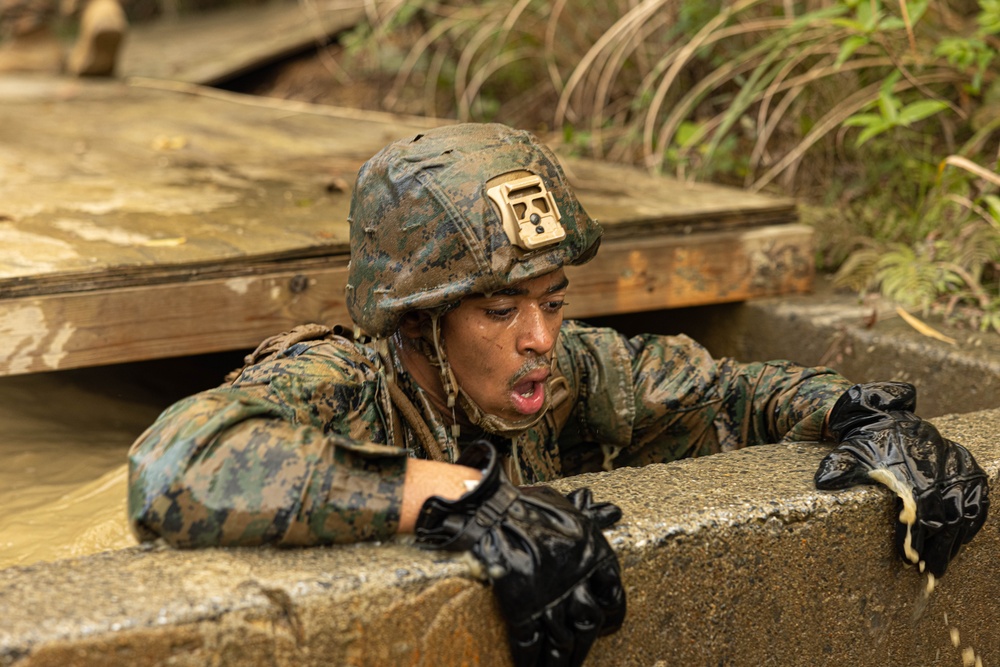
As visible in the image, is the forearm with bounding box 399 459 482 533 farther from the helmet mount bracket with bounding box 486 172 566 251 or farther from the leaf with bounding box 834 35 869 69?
the leaf with bounding box 834 35 869 69

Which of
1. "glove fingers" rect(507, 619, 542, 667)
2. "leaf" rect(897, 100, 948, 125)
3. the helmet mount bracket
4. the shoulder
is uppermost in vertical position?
the helmet mount bracket

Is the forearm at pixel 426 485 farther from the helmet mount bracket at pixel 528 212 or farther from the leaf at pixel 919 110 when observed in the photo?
the leaf at pixel 919 110

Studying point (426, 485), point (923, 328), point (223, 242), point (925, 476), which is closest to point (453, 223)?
point (426, 485)

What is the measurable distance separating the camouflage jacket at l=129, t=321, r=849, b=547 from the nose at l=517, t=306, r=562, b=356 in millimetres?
276

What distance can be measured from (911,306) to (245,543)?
226 centimetres

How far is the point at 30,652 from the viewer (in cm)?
142

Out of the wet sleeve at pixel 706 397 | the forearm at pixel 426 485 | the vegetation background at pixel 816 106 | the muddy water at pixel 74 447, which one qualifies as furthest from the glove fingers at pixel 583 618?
the vegetation background at pixel 816 106

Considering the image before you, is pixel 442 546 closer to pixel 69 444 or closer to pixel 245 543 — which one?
pixel 245 543

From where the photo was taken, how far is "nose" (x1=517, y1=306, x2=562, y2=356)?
2092 millimetres

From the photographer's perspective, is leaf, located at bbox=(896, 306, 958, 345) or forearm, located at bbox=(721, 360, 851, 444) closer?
forearm, located at bbox=(721, 360, 851, 444)

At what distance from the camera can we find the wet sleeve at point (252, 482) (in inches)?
65.7

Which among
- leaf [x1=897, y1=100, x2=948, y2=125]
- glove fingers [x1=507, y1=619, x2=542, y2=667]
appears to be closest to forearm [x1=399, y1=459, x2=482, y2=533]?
glove fingers [x1=507, y1=619, x2=542, y2=667]

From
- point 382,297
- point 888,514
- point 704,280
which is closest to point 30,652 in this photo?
point 382,297

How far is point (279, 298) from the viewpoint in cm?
298
